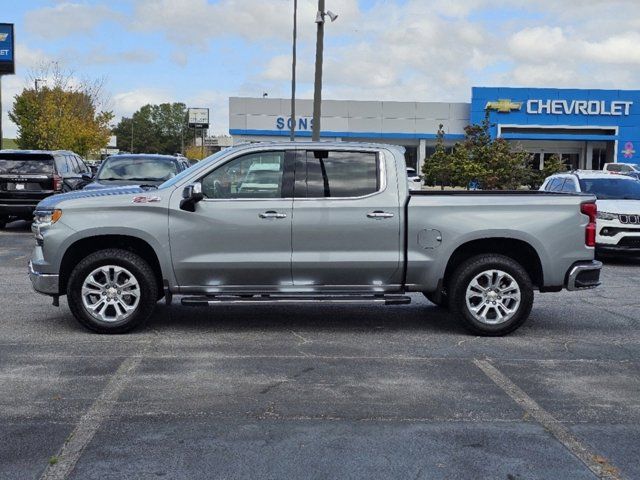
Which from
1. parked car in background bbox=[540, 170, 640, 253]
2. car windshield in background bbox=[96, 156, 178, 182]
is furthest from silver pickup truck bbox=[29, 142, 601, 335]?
car windshield in background bbox=[96, 156, 178, 182]

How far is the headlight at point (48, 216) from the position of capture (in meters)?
7.65

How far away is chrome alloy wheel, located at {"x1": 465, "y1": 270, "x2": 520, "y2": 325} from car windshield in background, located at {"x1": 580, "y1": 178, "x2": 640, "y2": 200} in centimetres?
729

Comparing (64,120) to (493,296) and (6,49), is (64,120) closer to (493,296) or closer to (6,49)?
(6,49)

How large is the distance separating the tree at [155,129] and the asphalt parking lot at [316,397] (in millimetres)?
157668

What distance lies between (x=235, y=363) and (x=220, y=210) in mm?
1646

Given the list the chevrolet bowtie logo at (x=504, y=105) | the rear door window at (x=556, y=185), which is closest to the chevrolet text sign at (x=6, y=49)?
the chevrolet bowtie logo at (x=504, y=105)

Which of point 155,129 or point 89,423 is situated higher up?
point 155,129

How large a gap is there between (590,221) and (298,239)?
2.90 m

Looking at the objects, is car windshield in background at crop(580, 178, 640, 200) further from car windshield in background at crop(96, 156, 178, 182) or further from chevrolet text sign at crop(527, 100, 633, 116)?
chevrolet text sign at crop(527, 100, 633, 116)

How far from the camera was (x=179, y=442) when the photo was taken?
4.75 m

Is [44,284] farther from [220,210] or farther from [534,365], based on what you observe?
[534,365]

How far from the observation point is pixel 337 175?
25.8 ft

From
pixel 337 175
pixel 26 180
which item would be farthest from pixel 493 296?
pixel 26 180

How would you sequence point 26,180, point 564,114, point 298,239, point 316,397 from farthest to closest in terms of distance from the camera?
1. point 564,114
2. point 26,180
3. point 298,239
4. point 316,397
